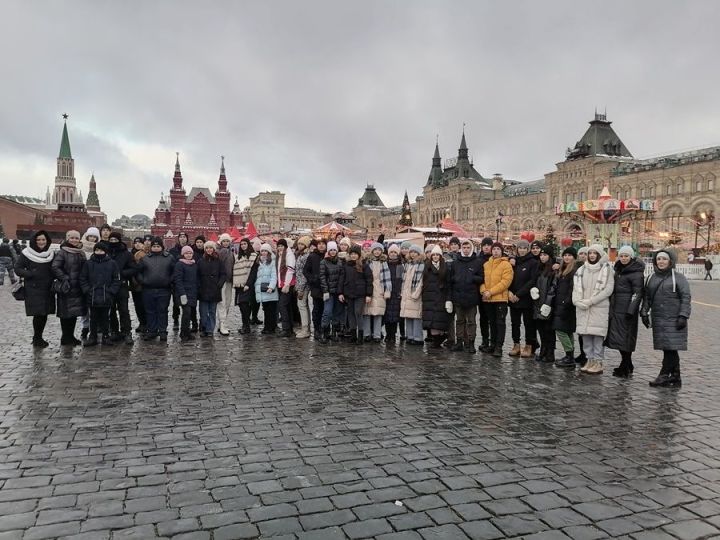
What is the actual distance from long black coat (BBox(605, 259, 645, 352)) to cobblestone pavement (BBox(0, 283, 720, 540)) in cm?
57

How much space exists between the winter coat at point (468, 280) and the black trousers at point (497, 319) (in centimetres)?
25

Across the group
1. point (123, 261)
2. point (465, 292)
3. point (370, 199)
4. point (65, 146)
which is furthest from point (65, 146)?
point (465, 292)

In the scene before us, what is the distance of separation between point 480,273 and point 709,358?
12.6ft

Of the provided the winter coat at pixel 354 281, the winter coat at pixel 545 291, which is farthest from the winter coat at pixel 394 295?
the winter coat at pixel 545 291

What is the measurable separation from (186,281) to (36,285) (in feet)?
7.34

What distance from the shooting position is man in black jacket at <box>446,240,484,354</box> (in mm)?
8305

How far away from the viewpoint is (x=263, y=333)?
9.62 meters

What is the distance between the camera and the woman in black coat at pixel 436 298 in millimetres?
8555

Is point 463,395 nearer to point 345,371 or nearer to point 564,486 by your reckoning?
point 345,371

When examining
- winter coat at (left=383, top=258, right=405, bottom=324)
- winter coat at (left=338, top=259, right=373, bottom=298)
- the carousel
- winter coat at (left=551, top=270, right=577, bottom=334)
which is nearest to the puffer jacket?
winter coat at (left=383, top=258, right=405, bottom=324)

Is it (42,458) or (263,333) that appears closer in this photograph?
(42,458)

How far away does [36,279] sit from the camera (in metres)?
7.95

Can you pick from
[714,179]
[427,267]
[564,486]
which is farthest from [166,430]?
[714,179]

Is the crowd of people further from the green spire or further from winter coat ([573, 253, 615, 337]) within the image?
the green spire
